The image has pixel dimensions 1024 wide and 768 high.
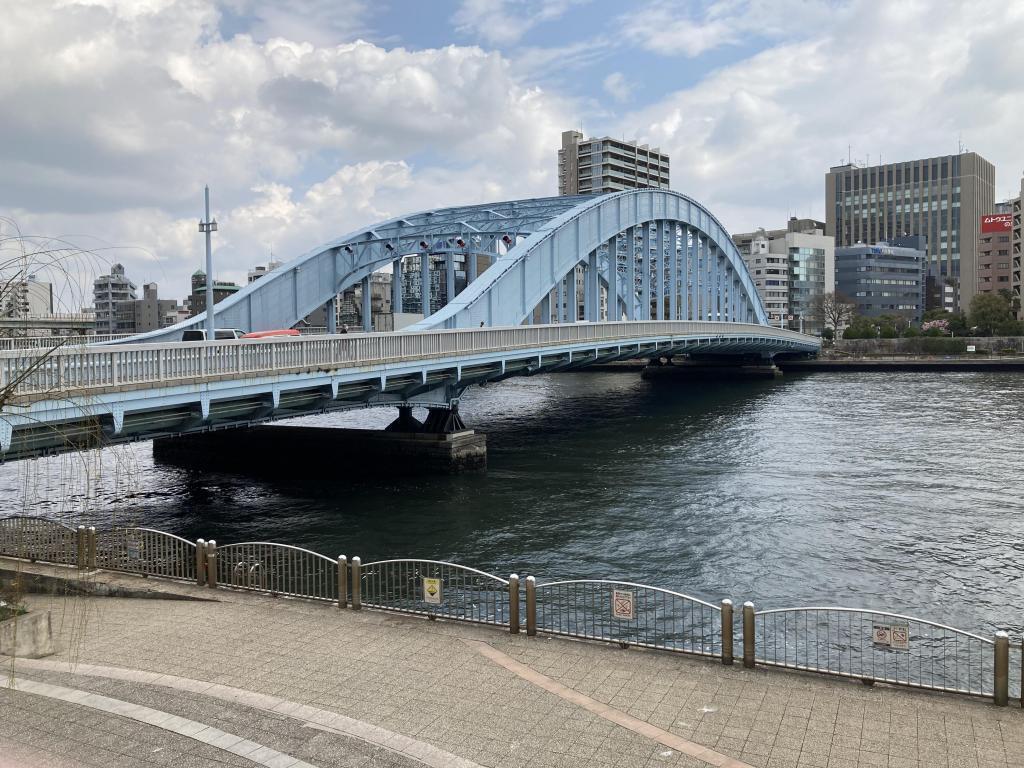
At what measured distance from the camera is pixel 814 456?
40.9 m

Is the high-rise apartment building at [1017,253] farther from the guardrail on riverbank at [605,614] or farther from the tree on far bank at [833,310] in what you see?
the guardrail on riverbank at [605,614]

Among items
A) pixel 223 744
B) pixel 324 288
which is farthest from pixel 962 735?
pixel 324 288

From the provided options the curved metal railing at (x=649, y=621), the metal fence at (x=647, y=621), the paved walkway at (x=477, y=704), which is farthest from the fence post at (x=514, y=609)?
the curved metal railing at (x=649, y=621)

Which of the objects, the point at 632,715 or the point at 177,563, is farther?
the point at 177,563

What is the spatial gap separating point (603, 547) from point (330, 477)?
590 inches

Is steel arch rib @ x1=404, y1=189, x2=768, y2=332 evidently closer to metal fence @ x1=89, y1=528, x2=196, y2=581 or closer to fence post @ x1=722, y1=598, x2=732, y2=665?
metal fence @ x1=89, y1=528, x2=196, y2=581

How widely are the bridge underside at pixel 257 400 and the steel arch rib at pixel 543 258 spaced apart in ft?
9.72

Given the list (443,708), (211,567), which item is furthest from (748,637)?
(211,567)

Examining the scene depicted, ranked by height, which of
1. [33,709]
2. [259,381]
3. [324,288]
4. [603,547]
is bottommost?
[603,547]

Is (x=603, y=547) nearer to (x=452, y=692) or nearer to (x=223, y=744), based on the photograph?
(x=452, y=692)

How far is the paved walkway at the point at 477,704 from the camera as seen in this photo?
9.14 metres

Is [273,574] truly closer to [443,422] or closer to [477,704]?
[477,704]

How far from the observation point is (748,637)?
1154 cm

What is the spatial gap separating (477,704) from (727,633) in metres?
3.60
